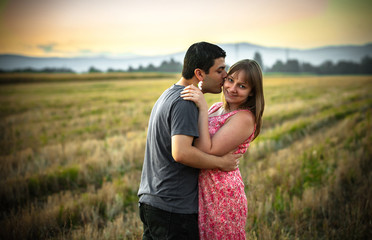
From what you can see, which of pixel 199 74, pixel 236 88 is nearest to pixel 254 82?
pixel 236 88

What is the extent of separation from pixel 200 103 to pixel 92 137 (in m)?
9.97

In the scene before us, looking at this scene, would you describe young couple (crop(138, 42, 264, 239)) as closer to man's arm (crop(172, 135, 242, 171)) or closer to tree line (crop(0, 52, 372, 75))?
man's arm (crop(172, 135, 242, 171))

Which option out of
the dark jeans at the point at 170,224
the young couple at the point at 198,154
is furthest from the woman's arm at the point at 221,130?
the dark jeans at the point at 170,224

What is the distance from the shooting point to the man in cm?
233

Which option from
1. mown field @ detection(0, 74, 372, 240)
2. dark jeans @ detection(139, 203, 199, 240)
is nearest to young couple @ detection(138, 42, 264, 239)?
dark jeans @ detection(139, 203, 199, 240)

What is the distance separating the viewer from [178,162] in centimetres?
246

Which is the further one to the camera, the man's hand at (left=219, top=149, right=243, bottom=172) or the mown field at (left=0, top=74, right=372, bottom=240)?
the mown field at (left=0, top=74, right=372, bottom=240)

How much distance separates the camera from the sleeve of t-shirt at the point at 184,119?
226 centimetres

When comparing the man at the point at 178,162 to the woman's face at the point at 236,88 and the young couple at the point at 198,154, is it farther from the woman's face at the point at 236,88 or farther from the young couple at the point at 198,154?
the woman's face at the point at 236,88

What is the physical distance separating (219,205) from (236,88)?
1152mm

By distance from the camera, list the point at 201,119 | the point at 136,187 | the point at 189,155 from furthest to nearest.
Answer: the point at 136,187 < the point at 201,119 < the point at 189,155

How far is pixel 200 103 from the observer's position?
2398mm

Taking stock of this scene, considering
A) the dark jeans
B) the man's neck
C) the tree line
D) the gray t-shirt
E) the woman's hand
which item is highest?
the tree line

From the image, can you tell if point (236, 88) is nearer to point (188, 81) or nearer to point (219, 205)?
point (188, 81)
